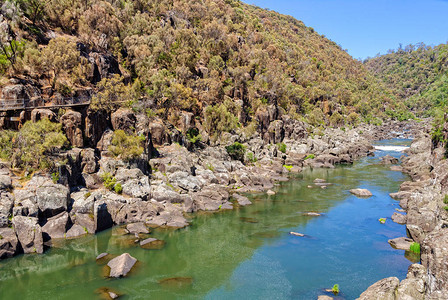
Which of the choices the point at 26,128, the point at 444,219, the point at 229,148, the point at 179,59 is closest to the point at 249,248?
the point at 444,219

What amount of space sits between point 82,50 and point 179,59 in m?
25.5

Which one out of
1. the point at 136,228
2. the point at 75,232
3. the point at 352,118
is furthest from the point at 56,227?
the point at 352,118

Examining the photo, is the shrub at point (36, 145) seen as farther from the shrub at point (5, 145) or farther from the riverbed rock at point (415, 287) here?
the riverbed rock at point (415, 287)

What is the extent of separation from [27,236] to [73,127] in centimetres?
1921

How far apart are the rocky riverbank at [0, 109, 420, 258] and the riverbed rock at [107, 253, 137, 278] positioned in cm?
820

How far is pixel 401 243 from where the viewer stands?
33625mm

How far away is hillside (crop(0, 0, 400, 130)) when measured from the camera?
52.9 metres

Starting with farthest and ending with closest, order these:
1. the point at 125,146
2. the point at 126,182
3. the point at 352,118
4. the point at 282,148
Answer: the point at 352,118, the point at 282,148, the point at 125,146, the point at 126,182

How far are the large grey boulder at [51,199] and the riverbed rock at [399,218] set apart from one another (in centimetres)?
4282

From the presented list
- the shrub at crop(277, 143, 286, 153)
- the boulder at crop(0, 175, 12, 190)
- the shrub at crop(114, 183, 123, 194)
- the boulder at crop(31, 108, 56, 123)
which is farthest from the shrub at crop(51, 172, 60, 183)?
the shrub at crop(277, 143, 286, 153)

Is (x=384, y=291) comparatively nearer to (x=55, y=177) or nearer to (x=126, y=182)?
(x=126, y=182)

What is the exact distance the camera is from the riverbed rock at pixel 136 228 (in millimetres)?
36250

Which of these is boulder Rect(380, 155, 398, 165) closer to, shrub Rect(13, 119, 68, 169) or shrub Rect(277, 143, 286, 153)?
shrub Rect(277, 143, 286, 153)

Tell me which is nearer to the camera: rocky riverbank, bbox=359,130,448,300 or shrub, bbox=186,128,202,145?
rocky riverbank, bbox=359,130,448,300
